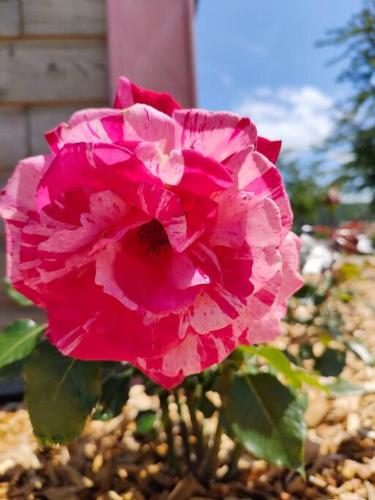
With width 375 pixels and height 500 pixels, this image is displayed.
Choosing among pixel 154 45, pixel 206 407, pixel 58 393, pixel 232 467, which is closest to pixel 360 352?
pixel 232 467

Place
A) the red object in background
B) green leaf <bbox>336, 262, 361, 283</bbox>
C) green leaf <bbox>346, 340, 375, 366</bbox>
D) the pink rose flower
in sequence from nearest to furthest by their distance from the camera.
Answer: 1. the pink rose flower
2. green leaf <bbox>346, 340, 375, 366</bbox>
3. green leaf <bbox>336, 262, 361, 283</bbox>
4. the red object in background

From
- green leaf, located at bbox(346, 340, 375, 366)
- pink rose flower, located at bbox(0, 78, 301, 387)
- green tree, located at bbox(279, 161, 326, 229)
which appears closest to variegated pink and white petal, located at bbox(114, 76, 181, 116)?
pink rose flower, located at bbox(0, 78, 301, 387)

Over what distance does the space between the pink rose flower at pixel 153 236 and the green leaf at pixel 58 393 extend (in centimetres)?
21

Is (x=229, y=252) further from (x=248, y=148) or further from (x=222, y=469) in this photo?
(x=222, y=469)

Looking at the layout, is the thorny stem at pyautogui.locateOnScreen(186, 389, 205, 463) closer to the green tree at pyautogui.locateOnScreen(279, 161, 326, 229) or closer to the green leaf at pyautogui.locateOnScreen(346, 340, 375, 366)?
the green leaf at pyautogui.locateOnScreen(346, 340, 375, 366)

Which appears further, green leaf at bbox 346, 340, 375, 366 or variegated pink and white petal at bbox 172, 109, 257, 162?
green leaf at bbox 346, 340, 375, 366

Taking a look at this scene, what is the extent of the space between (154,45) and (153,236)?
1.47 m

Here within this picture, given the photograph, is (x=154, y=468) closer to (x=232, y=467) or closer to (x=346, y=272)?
(x=232, y=467)

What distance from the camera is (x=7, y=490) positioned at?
1116mm

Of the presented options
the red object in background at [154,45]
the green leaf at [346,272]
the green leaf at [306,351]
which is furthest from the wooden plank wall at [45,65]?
the green leaf at [306,351]

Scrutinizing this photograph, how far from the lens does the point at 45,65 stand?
75.9 inches

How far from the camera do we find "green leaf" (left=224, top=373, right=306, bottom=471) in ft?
2.65

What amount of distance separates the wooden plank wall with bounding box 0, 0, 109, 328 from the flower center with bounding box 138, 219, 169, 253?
4.71ft

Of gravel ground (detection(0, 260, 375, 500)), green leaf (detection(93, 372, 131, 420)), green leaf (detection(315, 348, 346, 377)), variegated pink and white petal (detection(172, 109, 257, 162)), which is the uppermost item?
variegated pink and white petal (detection(172, 109, 257, 162))
